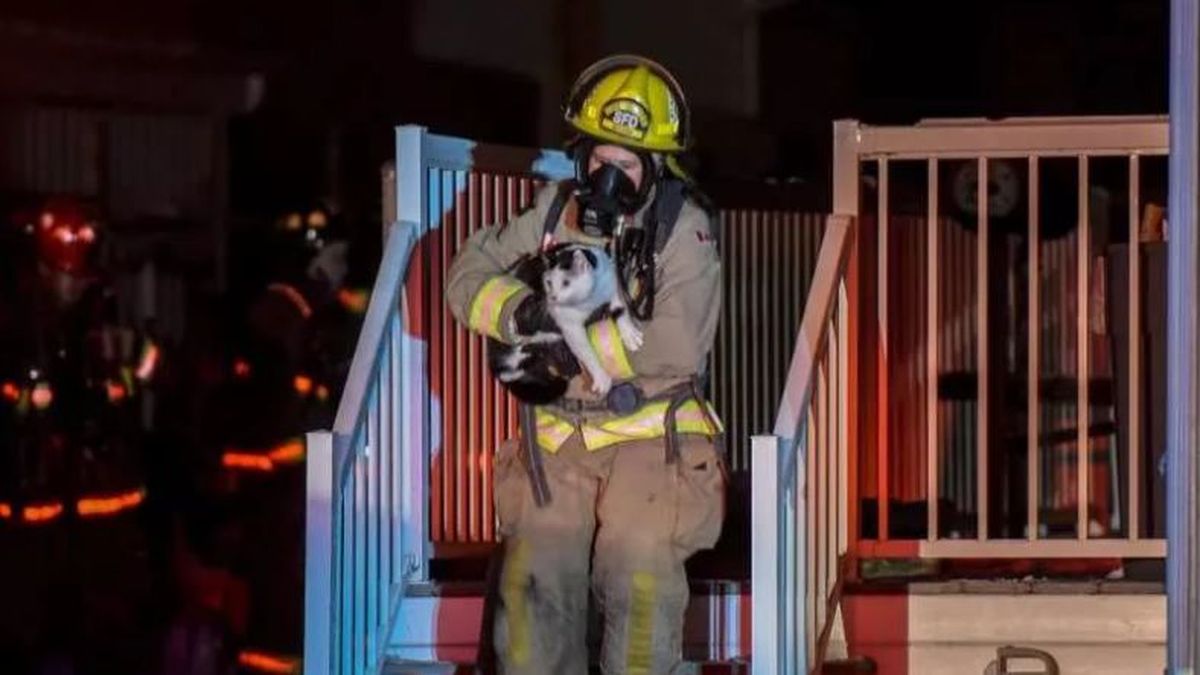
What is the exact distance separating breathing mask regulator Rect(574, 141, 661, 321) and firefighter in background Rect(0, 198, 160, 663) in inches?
206

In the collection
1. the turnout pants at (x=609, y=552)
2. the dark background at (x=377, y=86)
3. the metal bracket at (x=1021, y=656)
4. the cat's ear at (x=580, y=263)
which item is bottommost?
the metal bracket at (x=1021, y=656)

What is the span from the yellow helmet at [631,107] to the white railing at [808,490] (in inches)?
25.0

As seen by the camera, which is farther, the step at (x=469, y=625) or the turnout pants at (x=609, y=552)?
the step at (x=469, y=625)

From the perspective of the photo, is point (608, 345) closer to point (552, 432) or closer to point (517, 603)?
point (552, 432)

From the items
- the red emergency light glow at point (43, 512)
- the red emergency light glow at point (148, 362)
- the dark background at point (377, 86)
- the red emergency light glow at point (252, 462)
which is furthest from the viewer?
the red emergency light glow at point (148, 362)

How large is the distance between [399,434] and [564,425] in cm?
89

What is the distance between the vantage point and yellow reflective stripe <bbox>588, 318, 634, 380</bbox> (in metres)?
6.04

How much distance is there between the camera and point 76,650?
35.0 ft

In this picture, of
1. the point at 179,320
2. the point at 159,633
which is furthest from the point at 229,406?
the point at 179,320

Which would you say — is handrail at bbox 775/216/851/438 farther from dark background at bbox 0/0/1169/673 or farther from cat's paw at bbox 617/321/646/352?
dark background at bbox 0/0/1169/673

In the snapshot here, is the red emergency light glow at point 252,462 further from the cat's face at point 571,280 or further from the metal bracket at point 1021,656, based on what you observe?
the cat's face at point 571,280

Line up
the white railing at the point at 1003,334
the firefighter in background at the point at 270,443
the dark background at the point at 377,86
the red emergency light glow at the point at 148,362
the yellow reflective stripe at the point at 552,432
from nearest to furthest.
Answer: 1. the yellow reflective stripe at the point at 552,432
2. the white railing at the point at 1003,334
3. the firefighter in background at the point at 270,443
4. the dark background at the point at 377,86
5. the red emergency light glow at the point at 148,362

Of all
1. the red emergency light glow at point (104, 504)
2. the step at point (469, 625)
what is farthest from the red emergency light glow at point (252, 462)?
the step at point (469, 625)

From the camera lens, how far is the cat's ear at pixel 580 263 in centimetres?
590
